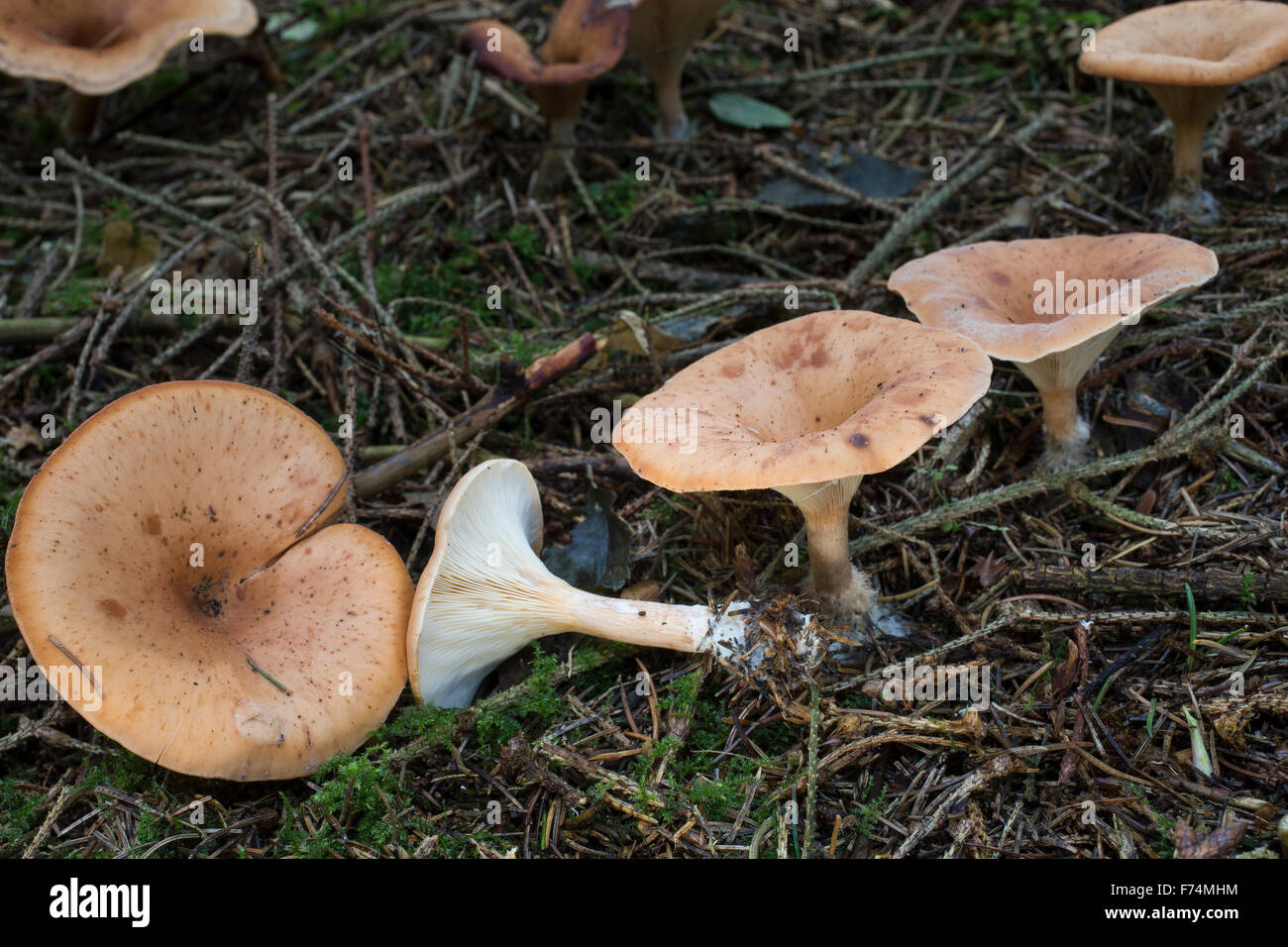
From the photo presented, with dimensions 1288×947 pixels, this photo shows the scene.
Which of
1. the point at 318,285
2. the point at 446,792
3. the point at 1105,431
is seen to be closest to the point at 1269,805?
the point at 1105,431

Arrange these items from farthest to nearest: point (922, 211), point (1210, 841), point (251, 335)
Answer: point (922, 211) < point (251, 335) < point (1210, 841)

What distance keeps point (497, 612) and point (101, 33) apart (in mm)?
4049

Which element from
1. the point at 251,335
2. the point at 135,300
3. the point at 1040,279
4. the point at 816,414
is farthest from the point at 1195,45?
the point at 135,300

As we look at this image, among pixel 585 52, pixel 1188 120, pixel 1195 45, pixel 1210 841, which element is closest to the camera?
pixel 1210 841

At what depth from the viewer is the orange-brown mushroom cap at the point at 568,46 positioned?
4.20 metres

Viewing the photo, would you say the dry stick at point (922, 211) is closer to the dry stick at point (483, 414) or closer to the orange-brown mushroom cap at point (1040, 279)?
the orange-brown mushroom cap at point (1040, 279)

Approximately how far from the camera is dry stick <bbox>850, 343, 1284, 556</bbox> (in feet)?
9.88

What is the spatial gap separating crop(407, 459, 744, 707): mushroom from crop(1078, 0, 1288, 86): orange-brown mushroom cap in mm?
A: 2527

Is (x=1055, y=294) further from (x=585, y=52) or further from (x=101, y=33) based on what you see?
(x=101, y=33)

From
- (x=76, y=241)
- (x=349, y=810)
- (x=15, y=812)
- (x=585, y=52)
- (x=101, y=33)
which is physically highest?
(x=585, y=52)

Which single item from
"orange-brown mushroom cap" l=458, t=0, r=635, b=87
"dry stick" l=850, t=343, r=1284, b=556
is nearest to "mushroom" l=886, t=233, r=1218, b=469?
"dry stick" l=850, t=343, r=1284, b=556

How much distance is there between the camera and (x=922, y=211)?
4082 mm

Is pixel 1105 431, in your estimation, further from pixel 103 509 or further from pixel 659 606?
pixel 103 509

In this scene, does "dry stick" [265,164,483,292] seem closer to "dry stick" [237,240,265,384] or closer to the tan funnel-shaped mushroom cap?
"dry stick" [237,240,265,384]
